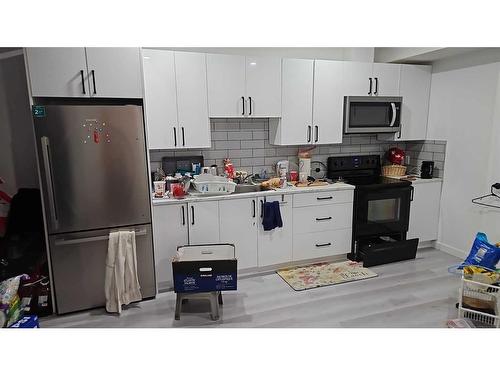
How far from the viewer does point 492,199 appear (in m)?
3.32

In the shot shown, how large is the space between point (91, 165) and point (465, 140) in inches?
143

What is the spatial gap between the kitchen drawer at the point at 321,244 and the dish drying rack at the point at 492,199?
1.35 meters

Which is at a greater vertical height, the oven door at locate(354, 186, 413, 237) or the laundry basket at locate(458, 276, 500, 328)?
the oven door at locate(354, 186, 413, 237)

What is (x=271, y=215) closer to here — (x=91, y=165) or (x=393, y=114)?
(x=91, y=165)

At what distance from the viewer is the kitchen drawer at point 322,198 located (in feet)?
11.0

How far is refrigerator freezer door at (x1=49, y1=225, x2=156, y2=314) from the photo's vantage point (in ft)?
8.43

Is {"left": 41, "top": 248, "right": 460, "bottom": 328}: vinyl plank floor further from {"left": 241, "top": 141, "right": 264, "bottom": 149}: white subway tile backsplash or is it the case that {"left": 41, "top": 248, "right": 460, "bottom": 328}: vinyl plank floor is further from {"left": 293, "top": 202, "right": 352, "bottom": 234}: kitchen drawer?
{"left": 241, "top": 141, "right": 264, "bottom": 149}: white subway tile backsplash

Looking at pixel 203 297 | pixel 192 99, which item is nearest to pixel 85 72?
pixel 192 99

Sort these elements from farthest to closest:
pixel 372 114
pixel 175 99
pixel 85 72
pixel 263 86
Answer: pixel 372 114, pixel 263 86, pixel 175 99, pixel 85 72

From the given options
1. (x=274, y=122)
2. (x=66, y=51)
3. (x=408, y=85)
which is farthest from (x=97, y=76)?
(x=408, y=85)

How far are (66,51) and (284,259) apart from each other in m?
2.60

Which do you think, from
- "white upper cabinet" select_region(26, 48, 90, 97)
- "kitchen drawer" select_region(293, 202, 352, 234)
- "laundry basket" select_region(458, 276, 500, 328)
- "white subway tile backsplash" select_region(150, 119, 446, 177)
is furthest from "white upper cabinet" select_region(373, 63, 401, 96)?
"white upper cabinet" select_region(26, 48, 90, 97)

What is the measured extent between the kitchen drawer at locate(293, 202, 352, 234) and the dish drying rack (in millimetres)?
1312

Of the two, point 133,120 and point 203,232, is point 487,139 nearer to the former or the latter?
point 203,232
